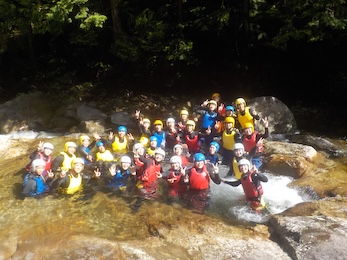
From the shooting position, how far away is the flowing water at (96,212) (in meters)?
6.44

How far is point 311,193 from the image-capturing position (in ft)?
25.8

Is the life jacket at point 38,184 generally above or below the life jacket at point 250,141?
below

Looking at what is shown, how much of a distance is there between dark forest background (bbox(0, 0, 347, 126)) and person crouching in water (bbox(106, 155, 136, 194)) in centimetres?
536

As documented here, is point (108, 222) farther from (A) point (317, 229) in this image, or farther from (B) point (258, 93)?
(B) point (258, 93)

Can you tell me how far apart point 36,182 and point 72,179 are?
0.79m

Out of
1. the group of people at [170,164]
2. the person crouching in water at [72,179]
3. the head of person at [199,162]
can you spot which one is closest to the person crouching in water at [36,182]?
the group of people at [170,164]

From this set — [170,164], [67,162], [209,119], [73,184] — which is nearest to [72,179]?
[73,184]

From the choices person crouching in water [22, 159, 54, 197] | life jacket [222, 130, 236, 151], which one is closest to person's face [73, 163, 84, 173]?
person crouching in water [22, 159, 54, 197]

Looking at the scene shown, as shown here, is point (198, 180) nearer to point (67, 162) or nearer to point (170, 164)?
point (170, 164)

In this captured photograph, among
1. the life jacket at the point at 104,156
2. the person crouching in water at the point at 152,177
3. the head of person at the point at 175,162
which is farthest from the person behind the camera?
the life jacket at the point at 104,156

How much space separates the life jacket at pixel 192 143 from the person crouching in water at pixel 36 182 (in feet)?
13.1

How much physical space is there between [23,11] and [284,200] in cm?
945

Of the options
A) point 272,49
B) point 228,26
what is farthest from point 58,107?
point 272,49

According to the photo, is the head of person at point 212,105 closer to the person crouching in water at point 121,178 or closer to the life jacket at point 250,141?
the life jacket at point 250,141
